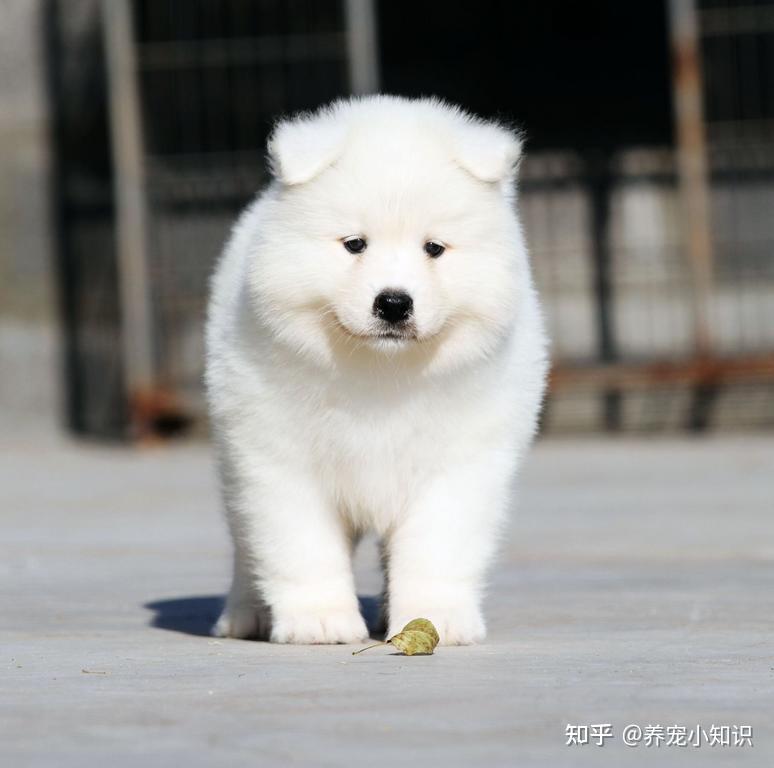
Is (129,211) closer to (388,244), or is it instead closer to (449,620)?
Result: (388,244)

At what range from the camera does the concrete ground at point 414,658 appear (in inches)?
95.5

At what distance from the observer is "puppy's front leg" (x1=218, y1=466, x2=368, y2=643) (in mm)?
3625

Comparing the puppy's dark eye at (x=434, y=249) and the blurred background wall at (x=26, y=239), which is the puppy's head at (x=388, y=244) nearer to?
the puppy's dark eye at (x=434, y=249)

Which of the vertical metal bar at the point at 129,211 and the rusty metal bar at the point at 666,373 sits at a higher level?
the vertical metal bar at the point at 129,211

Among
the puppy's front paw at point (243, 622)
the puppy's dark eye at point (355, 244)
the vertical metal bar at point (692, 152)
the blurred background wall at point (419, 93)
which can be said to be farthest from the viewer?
the blurred background wall at point (419, 93)

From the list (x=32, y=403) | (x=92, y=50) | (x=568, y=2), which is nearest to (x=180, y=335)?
(x=32, y=403)

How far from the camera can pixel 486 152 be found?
12.5 feet

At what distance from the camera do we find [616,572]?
5207 mm

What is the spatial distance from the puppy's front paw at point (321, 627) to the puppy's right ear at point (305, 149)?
0.90 meters

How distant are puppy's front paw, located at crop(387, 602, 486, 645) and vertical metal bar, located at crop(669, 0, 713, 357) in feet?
22.1

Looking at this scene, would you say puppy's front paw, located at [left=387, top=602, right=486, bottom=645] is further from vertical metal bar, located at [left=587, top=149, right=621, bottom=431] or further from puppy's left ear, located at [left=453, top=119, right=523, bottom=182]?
vertical metal bar, located at [left=587, top=149, right=621, bottom=431]

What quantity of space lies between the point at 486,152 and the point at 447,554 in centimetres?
86

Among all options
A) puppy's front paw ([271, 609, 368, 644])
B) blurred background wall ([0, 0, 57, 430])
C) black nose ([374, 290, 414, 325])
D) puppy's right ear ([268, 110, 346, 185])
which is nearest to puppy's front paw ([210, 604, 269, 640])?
puppy's front paw ([271, 609, 368, 644])

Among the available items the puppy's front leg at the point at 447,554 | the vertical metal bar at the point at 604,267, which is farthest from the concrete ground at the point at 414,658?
the vertical metal bar at the point at 604,267
